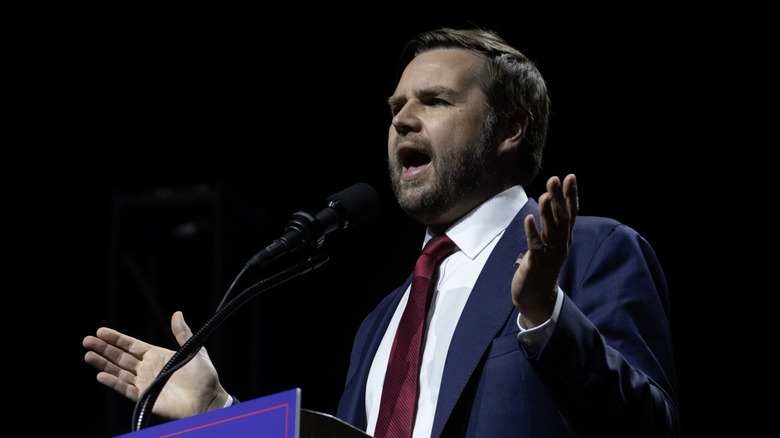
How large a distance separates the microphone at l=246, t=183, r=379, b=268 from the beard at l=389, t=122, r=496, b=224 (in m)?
→ 0.27

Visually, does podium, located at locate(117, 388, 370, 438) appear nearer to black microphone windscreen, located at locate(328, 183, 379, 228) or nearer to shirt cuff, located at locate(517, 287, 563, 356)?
shirt cuff, located at locate(517, 287, 563, 356)

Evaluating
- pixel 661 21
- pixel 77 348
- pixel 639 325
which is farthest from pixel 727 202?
pixel 77 348

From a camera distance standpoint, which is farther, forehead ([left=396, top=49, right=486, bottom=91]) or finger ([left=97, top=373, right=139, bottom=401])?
forehead ([left=396, top=49, right=486, bottom=91])

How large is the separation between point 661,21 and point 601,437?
236 centimetres

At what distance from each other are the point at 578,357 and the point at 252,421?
54cm

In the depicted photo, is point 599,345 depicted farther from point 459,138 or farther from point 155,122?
point 155,122

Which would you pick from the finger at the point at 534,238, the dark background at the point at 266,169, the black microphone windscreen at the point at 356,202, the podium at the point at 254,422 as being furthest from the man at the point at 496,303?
the dark background at the point at 266,169

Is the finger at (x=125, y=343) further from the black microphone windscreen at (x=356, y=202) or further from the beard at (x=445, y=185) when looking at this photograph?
the beard at (x=445, y=185)

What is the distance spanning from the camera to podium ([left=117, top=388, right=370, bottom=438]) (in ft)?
3.31

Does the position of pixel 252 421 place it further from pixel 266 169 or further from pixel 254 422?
pixel 266 169

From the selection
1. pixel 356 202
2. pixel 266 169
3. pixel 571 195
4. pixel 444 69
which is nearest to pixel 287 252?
pixel 356 202

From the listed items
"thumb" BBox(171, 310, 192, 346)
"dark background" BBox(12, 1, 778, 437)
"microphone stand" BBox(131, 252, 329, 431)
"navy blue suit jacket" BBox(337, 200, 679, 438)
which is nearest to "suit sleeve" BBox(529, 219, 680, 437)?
"navy blue suit jacket" BBox(337, 200, 679, 438)

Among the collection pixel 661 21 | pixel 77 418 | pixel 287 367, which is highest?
pixel 661 21

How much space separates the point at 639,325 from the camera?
160 centimetres
